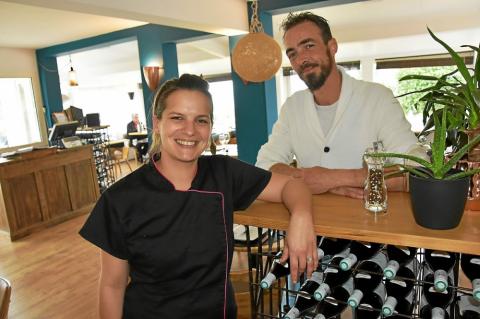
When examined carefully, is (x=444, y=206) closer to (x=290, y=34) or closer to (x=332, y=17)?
(x=290, y=34)

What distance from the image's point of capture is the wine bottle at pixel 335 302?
3.37 ft

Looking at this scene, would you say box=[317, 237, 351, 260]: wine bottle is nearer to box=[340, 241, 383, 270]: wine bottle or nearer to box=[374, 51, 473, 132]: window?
box=[340, 241, 383, 270]: wine bottle

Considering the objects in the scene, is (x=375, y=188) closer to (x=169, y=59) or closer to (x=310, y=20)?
(x=310, y=20)

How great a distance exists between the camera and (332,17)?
19.0 feet

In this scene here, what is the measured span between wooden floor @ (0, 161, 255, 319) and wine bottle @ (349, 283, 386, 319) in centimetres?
109

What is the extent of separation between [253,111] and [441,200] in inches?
162

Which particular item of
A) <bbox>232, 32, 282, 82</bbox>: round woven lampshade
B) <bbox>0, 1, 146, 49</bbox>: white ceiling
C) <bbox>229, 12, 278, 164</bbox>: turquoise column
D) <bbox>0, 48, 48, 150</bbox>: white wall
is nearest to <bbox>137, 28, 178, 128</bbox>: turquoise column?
<bbox>0, 1, 146, 49</bbox>: white ceiling

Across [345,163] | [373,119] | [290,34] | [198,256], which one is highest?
[290,34]

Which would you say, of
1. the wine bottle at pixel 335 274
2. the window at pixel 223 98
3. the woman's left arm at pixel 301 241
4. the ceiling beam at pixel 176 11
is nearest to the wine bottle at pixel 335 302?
the wine bottle at pixel 335 274

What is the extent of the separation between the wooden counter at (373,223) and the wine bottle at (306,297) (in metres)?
0.20

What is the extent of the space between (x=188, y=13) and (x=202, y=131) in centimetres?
306

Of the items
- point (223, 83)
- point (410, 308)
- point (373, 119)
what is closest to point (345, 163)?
point (373, 119)

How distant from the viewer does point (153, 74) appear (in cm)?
570

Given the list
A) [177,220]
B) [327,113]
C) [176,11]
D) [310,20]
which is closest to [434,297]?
[177,220]
